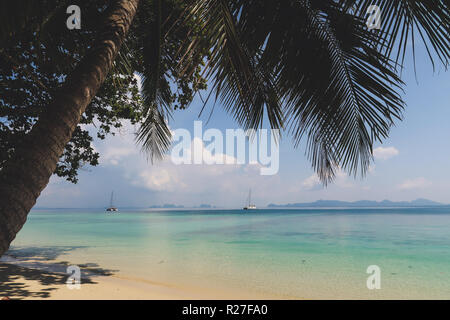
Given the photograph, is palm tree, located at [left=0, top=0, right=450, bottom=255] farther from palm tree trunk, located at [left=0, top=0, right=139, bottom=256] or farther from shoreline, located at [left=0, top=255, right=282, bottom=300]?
shoreline, located at [left=0, top=255, right=282, bottom=300]

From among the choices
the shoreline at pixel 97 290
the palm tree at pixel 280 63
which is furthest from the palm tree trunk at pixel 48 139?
the shoreline at pixel 97 290

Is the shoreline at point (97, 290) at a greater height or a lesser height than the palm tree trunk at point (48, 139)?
lesser

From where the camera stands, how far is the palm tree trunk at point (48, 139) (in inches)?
61.8

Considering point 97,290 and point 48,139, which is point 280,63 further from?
point 97,290

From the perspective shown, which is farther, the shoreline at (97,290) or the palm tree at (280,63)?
the shoreline at (97,290)

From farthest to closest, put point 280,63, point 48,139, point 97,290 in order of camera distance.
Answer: point 97,290 → point 280,63 → point 48,139

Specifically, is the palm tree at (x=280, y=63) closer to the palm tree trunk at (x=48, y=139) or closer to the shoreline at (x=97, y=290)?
the palm tree trunk at (x=48, y=139)

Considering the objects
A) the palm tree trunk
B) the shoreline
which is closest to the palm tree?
the palm tree trunk

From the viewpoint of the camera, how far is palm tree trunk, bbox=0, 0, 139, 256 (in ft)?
5.15

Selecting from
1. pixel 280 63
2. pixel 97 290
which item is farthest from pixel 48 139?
pixel 97 290

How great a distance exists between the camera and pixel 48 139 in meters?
1.83

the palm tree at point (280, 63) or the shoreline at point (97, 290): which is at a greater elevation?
the palm tree at point (280, 63)

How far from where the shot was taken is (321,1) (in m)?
3.74

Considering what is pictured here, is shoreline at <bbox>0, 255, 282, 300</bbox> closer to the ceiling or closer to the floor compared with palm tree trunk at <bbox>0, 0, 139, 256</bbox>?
closer to the floor
